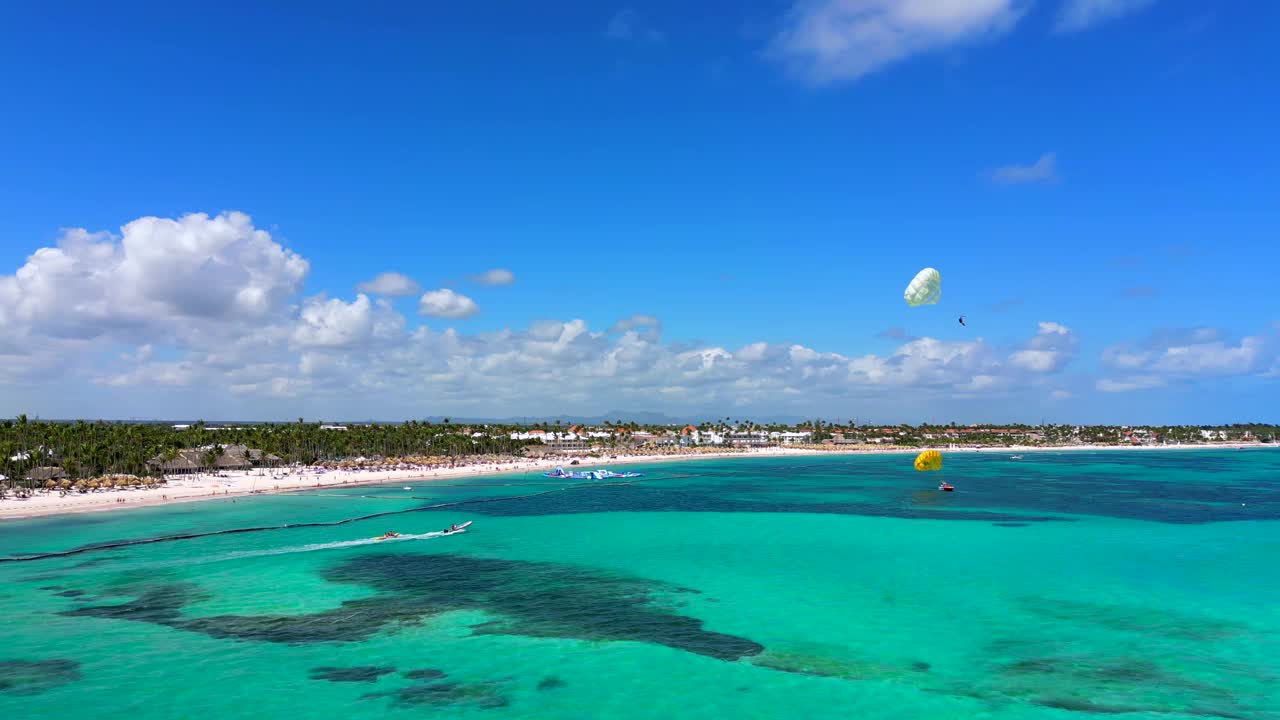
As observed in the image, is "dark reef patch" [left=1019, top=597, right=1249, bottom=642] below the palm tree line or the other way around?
below

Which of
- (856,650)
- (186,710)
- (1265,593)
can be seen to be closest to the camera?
(186,710)

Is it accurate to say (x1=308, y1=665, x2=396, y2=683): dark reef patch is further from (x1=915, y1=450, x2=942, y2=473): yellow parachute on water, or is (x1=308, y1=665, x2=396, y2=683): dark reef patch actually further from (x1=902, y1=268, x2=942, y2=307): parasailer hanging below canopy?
(x1=915, y1=450, x2=942, y2=473): yellow parachute on water

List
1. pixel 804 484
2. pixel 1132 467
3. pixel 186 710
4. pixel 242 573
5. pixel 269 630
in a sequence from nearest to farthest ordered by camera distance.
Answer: pixel 186 710, pixel 269 630, pixel 242 573, pixel 804 484, pixel 1132 467

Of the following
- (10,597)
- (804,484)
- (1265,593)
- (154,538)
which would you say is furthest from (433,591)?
(804,484)

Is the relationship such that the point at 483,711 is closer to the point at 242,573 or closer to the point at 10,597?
the point at 242,573

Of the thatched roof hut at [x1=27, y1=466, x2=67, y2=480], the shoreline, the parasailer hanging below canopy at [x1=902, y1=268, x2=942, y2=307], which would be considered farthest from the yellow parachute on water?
the thatched roof hut at [x1=27, y1=466, x2=67, y2=480]

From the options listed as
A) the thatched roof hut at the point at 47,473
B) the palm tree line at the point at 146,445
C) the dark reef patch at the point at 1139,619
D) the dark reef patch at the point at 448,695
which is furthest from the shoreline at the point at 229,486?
the dark reef patch at the point at 1139,619
